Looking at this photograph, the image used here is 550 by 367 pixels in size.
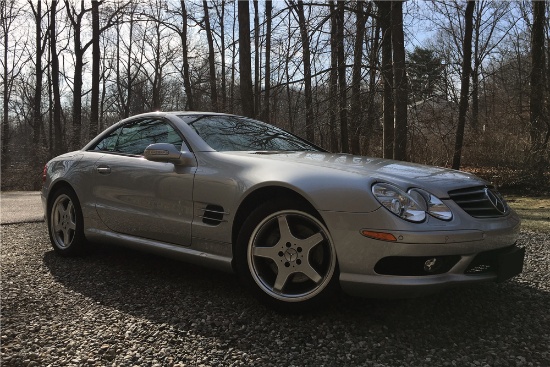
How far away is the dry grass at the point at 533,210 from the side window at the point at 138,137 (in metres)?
5.15

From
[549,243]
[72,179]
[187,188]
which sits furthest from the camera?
[549,243]

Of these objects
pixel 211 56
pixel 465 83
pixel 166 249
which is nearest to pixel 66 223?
pixel 166 249

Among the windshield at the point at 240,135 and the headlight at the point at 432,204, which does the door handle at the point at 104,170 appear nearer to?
the windshield at the point at 240,135

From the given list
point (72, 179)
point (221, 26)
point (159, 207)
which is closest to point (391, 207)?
point (159, 207)

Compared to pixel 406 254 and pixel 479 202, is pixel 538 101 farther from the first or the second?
pixel 406 254

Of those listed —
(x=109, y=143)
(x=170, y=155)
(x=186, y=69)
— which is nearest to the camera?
(x=170, y=155)

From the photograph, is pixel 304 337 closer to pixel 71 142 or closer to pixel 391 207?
pixel 391 207

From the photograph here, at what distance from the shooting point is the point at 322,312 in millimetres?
2793

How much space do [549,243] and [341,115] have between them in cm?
532

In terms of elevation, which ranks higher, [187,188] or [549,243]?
[187,188]

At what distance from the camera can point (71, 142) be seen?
21.2 metres

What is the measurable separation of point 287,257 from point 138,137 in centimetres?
203

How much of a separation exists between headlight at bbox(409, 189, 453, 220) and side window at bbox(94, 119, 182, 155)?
1890mm

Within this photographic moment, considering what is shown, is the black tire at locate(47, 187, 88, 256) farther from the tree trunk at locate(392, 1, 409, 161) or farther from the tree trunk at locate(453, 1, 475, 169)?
the tree trunk at locate(453, 1, 475, 169)
